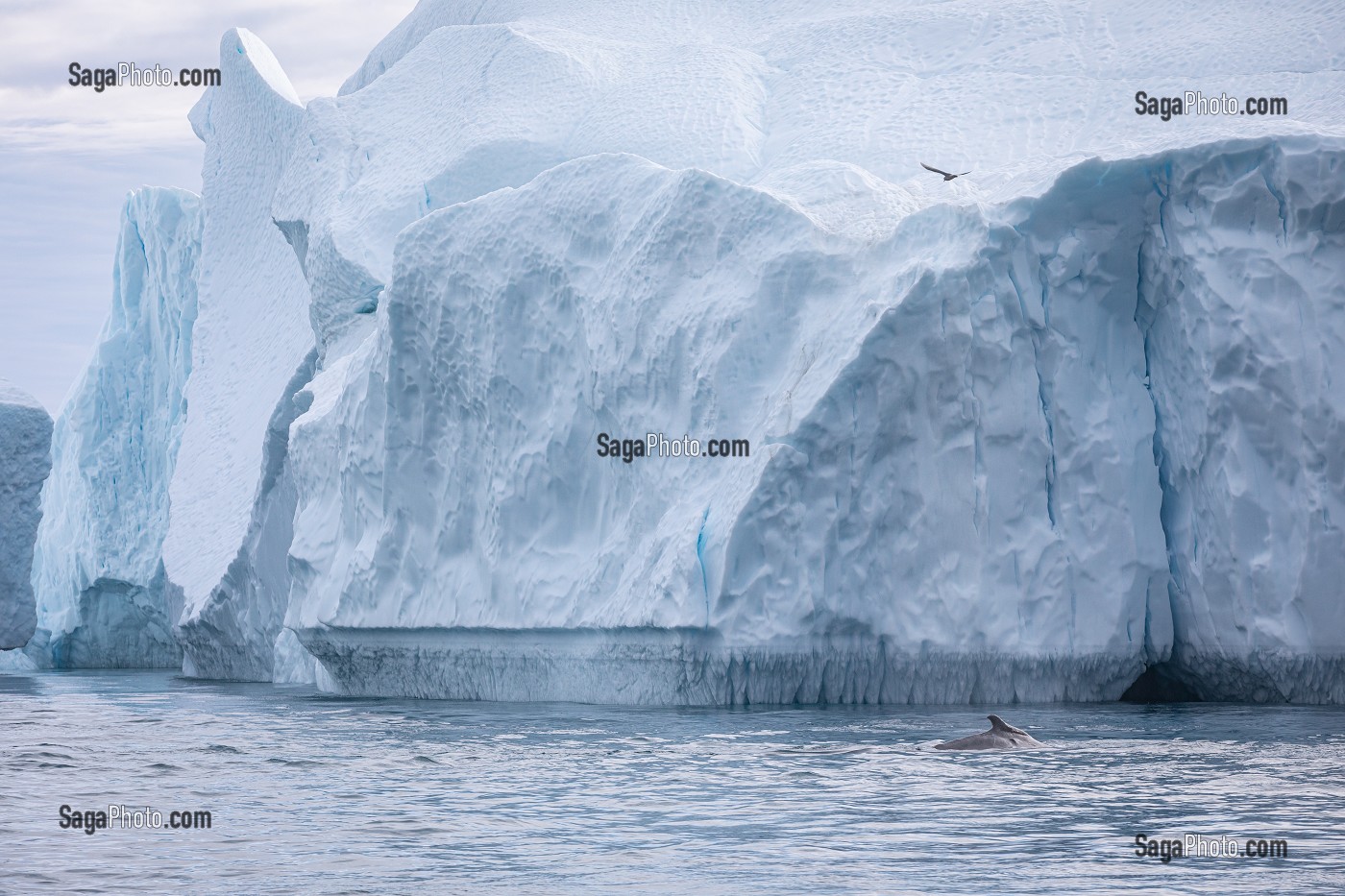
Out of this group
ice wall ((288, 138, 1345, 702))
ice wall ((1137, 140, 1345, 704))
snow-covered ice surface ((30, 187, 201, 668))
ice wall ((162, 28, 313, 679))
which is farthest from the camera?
snow-covered ice surface ((30, 187, 201, 668))

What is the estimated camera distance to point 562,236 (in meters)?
17.0

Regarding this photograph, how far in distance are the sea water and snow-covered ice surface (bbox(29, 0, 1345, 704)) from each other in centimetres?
96

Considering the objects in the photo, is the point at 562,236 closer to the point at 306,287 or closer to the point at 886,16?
the point at 886,16

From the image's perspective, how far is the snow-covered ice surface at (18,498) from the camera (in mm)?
27594

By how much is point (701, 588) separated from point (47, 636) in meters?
23.7

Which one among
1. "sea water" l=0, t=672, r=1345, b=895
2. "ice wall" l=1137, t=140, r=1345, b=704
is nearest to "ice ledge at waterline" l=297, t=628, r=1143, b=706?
"sea water" l=0, t=672, r=1345, b=895

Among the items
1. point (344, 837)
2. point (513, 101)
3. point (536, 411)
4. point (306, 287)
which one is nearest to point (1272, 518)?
point (536, 411)

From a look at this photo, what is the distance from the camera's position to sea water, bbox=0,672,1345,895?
677cm

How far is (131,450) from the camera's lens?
32.0 meters

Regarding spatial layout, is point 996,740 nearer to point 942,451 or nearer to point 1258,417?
point 942,451

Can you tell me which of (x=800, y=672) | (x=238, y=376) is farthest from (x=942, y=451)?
(x=238, y=376)

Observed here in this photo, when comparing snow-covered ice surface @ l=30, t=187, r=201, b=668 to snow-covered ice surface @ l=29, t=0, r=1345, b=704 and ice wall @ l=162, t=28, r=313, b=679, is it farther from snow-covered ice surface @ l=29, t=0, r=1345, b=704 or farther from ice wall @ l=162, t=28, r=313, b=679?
snow-covered ice surface @ l=29, t=0, r=1345, b=704

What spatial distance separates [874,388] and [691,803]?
641cm

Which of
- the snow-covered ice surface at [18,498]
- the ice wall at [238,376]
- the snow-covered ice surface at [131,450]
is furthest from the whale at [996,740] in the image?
the snow-covered ice surface at [131,450]
